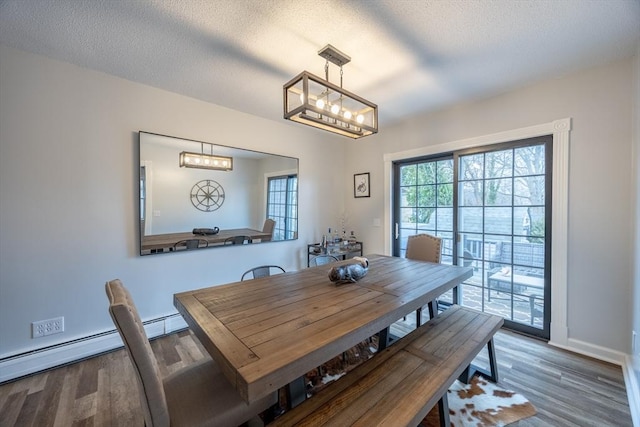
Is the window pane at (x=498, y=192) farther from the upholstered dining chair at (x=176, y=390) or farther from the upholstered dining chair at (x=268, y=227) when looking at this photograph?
the upholstered dining chair at (x=176, y=390)

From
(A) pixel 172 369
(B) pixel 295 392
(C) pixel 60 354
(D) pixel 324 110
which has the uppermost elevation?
(D) pixel 324 110

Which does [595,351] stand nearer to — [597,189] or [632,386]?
[632,386]

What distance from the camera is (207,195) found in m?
3.01

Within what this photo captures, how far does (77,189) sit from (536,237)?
439cm

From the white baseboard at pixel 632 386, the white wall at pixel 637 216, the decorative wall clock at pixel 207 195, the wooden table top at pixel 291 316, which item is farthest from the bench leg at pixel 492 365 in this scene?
the decorative wall clock at pixel 207 195

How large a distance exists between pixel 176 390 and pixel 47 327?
71.1 inches

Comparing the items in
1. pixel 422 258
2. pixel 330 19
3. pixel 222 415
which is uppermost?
pixel 330 19

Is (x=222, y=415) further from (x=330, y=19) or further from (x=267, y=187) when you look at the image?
(x=267, y=187)

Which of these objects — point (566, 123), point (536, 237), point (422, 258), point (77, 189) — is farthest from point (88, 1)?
point (536, 237)

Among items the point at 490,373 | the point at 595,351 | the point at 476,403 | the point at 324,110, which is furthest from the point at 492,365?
the point at 324,110

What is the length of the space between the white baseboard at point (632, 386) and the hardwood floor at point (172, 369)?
3 cm

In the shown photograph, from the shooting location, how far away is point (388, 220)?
3816 millimetres

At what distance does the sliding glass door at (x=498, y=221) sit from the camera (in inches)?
102

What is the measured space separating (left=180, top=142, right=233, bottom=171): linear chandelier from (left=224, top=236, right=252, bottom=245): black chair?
0.86 meters
